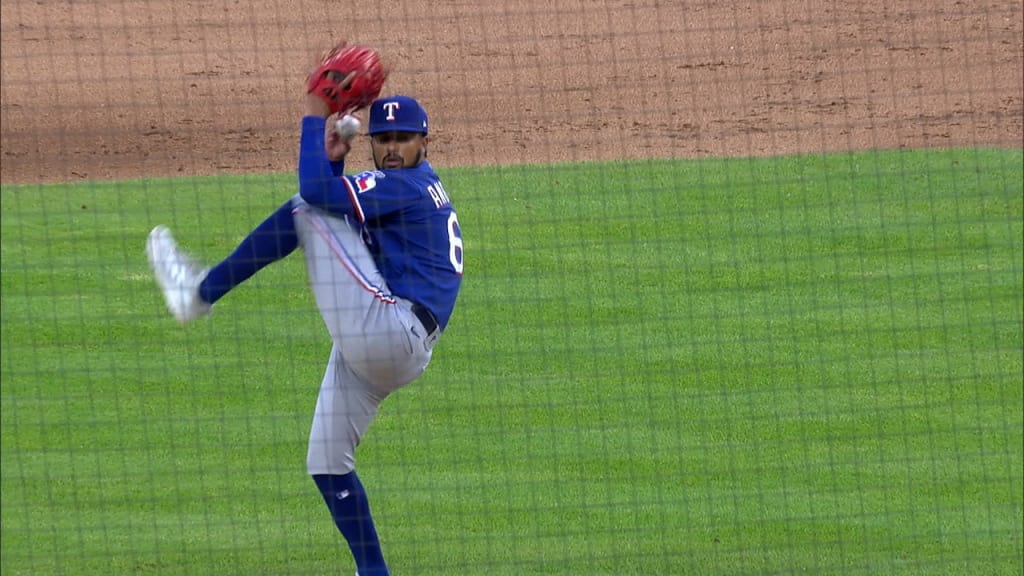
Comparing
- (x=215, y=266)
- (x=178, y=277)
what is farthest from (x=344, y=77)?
(x=178, y=277)

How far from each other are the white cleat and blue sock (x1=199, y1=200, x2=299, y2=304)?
0.04 meters

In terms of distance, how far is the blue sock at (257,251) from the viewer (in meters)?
5.41

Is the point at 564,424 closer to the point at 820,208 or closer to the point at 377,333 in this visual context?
the point at 377,333

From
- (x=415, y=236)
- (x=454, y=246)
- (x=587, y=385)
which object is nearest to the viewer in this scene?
(x=415, y=236)

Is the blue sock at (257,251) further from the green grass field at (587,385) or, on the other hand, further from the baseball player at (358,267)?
the green grass field at (587,385)

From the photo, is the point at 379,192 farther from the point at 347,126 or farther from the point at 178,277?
the point at 178,277

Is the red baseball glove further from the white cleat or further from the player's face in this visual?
the white cleat

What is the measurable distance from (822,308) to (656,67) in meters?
3.92

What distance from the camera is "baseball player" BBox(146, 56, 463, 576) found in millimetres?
5320

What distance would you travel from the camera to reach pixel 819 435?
7.85 m

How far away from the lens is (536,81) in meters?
12.3

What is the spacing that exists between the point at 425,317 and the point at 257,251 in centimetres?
65

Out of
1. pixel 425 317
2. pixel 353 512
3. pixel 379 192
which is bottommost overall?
pixel 353 512

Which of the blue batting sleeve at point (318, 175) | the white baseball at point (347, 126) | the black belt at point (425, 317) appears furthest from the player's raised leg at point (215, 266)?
the black belt at point (425, 317)
